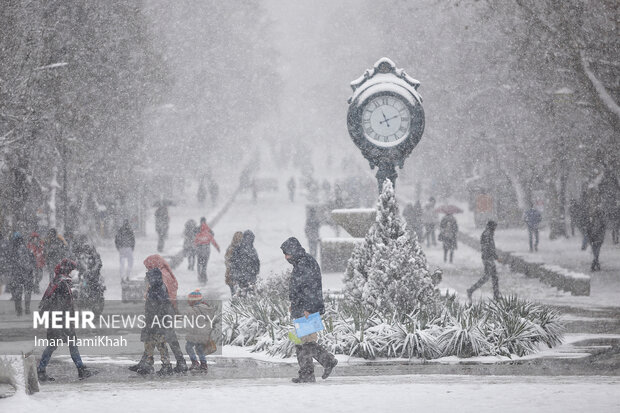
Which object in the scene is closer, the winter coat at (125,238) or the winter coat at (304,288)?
the winter coat at (304,288)

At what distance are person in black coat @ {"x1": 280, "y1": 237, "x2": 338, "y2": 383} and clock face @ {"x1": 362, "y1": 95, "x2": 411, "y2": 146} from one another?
18.8 feet

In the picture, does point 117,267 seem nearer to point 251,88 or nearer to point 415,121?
point 415,121

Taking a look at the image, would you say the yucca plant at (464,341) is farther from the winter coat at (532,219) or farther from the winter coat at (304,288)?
the winter coat at (532,219)

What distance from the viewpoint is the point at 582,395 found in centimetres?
1074

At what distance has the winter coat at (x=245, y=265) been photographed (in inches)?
752

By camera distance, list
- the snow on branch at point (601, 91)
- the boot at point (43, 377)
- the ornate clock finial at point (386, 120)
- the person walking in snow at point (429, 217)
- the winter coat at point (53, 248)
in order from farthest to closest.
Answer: the person walking in snow at point (429, 217) < the winter coat at point (53, 248) < the snow on branch at point (601, 91) < the ornate clock finial at point (386, 120) < the boot at point (43, 377)

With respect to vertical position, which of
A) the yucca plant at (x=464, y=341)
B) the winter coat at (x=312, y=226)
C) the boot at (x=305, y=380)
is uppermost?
the winter coat at (x=312, y=226)

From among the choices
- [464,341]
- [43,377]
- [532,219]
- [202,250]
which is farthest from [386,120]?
[532,219]

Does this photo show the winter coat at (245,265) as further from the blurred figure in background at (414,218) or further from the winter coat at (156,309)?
the blurred figure in background at (414,218)

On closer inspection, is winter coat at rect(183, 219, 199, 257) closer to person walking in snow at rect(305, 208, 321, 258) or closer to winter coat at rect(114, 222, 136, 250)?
winter coat at rect(114, 222, 136, 250)

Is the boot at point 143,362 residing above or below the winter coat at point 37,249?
below

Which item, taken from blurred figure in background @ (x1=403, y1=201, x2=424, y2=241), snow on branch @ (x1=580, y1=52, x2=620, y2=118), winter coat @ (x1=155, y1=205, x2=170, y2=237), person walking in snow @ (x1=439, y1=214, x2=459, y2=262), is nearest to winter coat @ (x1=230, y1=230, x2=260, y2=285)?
snow on branch @ (x1=580, y1=52, x2=620, y2=118)

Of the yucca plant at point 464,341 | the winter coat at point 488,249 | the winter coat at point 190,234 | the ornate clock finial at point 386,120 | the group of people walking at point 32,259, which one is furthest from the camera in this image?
the winter coat at point 190,234

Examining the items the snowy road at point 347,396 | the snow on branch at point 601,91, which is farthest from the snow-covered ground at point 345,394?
the snow on branch at point 601,91
